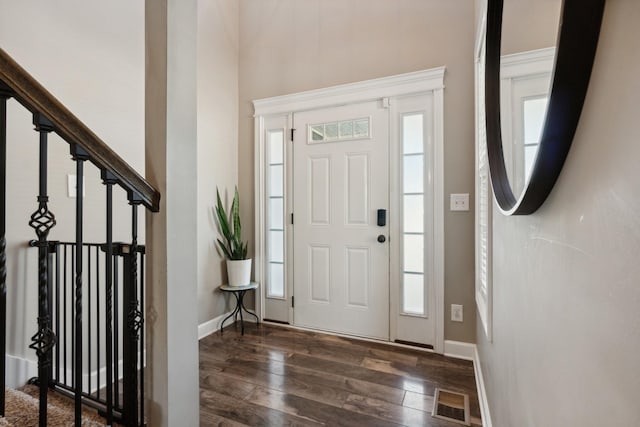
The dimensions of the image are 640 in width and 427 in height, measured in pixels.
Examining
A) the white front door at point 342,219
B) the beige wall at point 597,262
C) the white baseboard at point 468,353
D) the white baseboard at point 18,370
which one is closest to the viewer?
the beige wall at point 597,262

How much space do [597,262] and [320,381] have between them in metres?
1.94

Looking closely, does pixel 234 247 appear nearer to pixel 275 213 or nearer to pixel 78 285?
pixel 275 213

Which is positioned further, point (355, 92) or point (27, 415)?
point (355, 92)

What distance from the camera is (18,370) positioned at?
5.23 feet

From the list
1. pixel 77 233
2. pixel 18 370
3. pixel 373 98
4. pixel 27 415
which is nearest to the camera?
pixel 77 233

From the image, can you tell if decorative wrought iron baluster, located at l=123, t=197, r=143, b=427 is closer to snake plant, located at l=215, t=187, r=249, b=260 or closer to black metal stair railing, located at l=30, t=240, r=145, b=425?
black metal stair railing, located at l=30, t=240, r=145, b=425

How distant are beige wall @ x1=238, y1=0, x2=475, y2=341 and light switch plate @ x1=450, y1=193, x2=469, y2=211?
4 centimetres

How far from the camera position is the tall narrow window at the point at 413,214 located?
2.54 meters

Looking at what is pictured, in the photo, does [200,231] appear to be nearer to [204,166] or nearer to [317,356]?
[204,166]

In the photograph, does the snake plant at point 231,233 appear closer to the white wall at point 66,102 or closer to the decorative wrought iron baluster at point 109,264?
the white wall at point 66,102

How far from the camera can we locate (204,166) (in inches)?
112

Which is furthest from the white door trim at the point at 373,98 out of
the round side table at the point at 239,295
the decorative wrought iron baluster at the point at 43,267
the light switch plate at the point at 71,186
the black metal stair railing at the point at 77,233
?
the decorative wrought iron baluster at the point at 43,267

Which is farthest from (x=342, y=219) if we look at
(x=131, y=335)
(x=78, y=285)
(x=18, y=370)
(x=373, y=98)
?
(x=18, y=370)

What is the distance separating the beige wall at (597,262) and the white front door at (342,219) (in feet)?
6.32
